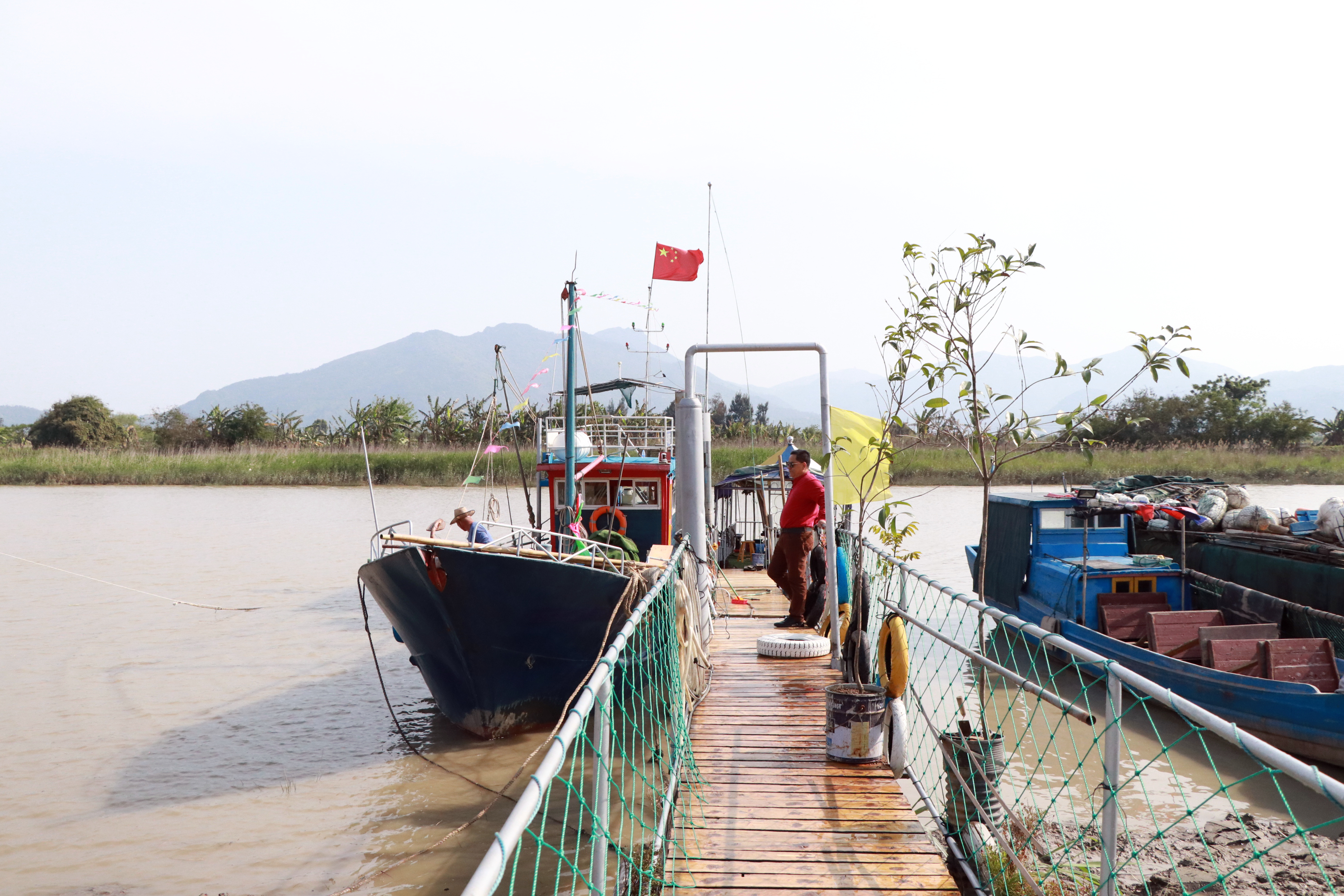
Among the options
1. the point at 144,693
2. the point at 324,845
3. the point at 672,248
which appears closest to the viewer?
the point at 324,845

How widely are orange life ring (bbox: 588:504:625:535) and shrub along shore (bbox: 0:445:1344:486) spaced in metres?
19.3

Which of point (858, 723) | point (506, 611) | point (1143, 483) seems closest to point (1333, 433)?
point (1143, 483)

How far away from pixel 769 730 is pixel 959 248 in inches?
131

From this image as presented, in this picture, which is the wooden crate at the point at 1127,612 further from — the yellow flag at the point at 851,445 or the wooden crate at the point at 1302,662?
the yellow flag at the point at 851,445

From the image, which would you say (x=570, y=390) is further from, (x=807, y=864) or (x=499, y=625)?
(x=807, y=864)

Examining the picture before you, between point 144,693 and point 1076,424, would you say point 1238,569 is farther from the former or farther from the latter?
point 144,693

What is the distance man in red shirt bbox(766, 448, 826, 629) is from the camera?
806cm

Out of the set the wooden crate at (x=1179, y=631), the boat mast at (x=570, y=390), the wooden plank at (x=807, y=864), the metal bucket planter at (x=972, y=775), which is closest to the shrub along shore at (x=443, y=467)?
the boat mast at (x=570, y=390)

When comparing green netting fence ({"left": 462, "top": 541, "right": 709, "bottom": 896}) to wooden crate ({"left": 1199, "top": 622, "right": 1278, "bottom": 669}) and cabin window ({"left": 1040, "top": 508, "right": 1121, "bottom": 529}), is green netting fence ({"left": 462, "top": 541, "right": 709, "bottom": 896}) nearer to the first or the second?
wooden crate ({"left": 1199, "top": 622, "right": 1278, "bottom": 669})

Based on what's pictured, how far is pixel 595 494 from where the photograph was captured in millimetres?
10961

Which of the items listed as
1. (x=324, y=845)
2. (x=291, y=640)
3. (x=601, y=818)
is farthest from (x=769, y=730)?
(x=291, y=640)

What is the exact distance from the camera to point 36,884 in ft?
20.2

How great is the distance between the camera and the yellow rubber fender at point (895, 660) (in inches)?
205

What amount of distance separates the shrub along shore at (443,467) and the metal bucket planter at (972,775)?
24665mm
